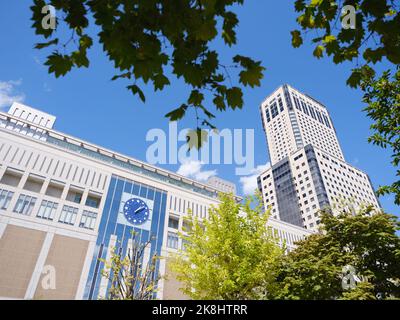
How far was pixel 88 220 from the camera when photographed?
34031 mm

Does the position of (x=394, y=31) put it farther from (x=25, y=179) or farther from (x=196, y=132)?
(x=25, y=179)

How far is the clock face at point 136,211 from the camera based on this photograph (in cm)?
3622

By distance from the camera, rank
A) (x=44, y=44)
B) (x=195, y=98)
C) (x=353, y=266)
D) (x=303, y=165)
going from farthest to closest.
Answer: (x=303, y=165)
(x=353, y=266)
(x=195, y=98)
(x=44, y=44)

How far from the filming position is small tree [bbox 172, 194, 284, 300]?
10.7 meters

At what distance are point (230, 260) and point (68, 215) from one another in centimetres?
2840

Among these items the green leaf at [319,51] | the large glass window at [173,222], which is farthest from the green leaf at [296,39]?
the large glass window at [173,222]

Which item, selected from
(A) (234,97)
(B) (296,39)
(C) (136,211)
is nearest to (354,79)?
(B) (296,39)

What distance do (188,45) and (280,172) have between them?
328ft

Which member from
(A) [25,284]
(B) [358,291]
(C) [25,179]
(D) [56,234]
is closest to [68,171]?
(C) [25,179]

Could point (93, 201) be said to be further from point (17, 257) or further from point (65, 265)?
point (17, 257)

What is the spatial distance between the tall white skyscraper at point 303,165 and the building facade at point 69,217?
165 ft

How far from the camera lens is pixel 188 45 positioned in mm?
3133

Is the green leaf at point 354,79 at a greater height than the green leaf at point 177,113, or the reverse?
the green leaf at point 354,79

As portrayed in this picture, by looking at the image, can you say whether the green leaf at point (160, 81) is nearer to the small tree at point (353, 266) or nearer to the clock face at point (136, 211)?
the small tree at point (353, 266)
